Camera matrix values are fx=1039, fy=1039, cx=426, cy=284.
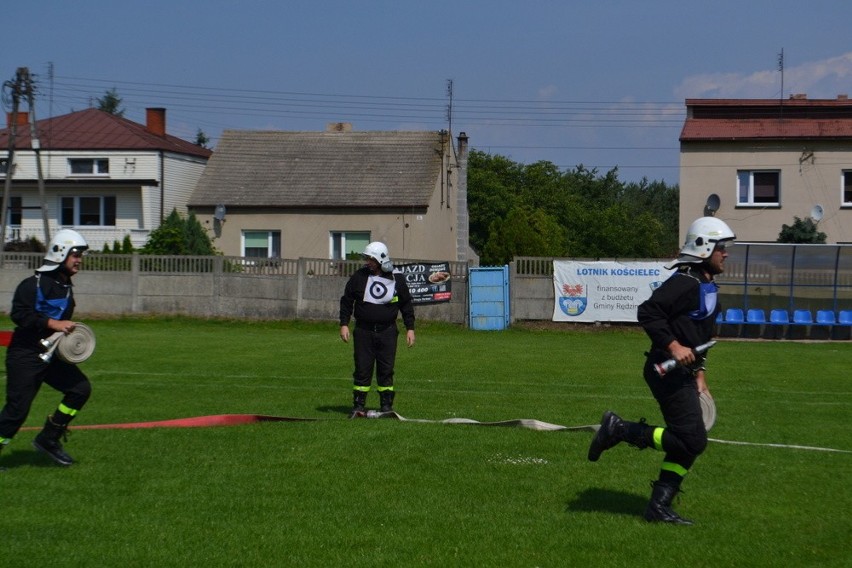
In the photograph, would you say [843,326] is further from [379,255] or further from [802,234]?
[379,255]

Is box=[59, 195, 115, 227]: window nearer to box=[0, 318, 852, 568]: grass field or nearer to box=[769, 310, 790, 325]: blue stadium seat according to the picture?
box=[769, 310, 790, 325]: blue stadium seat

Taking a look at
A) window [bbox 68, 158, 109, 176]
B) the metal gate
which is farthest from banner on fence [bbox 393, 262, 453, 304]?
window [bbox 68, 158, 109, 176]

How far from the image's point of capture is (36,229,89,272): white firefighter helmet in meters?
9.47

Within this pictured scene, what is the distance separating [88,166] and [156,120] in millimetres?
6347

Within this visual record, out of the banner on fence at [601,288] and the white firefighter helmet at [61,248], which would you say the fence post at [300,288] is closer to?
the banner on fence at [601,288]

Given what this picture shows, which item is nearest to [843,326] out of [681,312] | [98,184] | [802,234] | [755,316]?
[755,316]

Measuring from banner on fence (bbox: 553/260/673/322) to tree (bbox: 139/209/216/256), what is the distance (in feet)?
49.0

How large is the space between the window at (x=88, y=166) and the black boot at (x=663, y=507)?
48245 millimetres

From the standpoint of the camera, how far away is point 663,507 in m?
7.70

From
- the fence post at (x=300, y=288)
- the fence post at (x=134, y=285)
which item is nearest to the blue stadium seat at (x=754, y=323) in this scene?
the fence post at (x=300, y=288)

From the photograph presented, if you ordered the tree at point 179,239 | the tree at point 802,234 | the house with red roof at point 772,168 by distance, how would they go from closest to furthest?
the tree at point 802,234 < the tree at point 179,239 < the house with red roof at point 772,168

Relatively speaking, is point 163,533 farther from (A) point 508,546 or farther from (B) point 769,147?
(B) point 769,147

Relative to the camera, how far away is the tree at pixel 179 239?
3922 centimetres

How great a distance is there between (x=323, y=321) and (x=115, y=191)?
72.0ft
